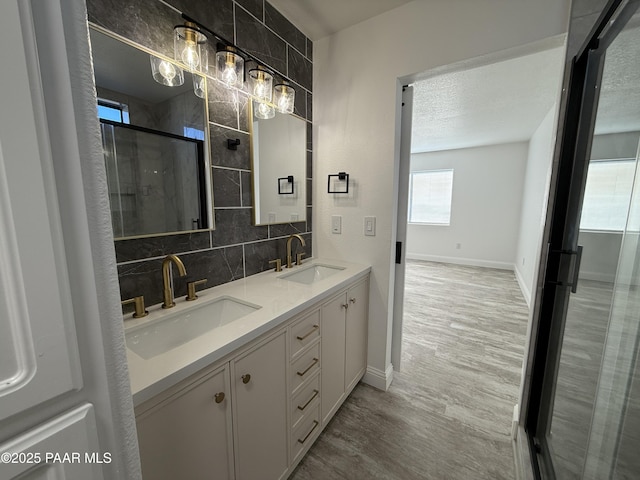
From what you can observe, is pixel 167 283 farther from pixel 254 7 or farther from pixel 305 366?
pixel 254 7

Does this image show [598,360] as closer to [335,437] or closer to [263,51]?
[335,437]

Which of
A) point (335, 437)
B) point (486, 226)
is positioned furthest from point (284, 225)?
point (486, 226)

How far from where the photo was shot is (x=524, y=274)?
399cm

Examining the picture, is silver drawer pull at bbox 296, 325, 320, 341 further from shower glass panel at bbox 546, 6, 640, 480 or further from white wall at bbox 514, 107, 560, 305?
white wall at bbox 514, 107, 560, 305

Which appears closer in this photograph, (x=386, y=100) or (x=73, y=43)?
(x=73, y=43)

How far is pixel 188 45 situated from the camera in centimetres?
115

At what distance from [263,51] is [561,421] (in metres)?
2.51

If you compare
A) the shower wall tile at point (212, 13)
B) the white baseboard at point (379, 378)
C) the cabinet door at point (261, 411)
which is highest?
the shower wall tile at point (212, 13)

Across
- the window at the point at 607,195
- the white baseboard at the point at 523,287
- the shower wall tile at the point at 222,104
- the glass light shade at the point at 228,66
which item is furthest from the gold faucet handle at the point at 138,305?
the white baseboard at the point at 523,287

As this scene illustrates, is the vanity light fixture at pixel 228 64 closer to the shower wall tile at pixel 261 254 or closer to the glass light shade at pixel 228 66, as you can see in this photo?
the glass light shade at pixel 228 66

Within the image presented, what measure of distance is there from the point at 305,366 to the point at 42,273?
3.80 ft

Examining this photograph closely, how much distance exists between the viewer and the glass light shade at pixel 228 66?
1303mm

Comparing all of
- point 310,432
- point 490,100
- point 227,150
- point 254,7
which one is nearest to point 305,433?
point 310,432

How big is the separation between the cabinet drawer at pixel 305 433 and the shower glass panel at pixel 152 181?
44.7 inches
